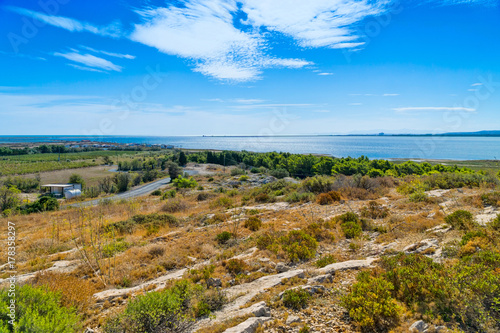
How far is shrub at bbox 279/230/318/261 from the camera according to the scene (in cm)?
722

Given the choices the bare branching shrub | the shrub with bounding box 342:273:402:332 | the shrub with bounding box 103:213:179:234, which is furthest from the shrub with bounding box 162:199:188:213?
the shrub with bounding box 342:273:402:332

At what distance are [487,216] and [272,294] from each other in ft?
27.3

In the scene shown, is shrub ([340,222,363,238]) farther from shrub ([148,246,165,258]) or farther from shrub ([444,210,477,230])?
shrub ([148,246,165,258])

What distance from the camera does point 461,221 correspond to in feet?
25.0

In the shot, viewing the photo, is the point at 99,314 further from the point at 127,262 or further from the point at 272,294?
the point at 272,294

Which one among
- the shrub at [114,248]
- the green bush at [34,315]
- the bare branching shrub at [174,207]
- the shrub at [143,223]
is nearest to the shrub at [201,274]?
the green bush at [34,315]

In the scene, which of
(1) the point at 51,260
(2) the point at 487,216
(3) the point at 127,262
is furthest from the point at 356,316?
(1) the point at 51,260

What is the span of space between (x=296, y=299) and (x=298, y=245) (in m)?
2.96

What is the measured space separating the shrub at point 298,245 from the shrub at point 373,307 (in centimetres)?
264

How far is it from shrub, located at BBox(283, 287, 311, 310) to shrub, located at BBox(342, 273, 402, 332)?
0.71 metres

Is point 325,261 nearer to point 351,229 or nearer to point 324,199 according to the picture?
point 351,229

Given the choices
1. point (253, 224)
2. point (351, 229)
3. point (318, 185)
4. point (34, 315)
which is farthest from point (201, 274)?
point (318, 185)


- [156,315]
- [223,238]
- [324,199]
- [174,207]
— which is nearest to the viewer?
[156,315]

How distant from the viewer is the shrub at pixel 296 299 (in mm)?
4676
